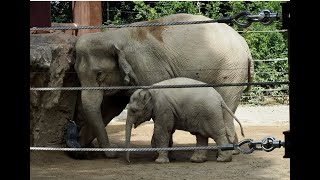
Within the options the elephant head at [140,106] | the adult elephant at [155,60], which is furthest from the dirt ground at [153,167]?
the adult elephant at [155,60]

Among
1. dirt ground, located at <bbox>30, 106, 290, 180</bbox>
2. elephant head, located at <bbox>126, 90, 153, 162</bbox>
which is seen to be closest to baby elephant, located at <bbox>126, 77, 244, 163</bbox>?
elephant head, located at <bbox>126, 90, 153, 162</bbox>

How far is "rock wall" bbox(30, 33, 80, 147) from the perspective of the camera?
7156 millimetres

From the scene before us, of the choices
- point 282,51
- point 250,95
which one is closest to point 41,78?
point 250,95

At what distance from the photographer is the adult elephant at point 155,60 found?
7871mm

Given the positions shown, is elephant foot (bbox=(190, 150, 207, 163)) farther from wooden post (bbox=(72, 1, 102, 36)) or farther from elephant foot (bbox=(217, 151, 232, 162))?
wooden post (bbox=(72, 1, 102, 36))

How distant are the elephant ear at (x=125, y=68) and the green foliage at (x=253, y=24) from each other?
555 centimetres

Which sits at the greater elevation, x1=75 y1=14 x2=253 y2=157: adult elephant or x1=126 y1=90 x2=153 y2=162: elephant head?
x1=75 y1=14 x2=253 y2=157: adult elephant

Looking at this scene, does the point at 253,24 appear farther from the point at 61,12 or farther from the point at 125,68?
the point at 125,68

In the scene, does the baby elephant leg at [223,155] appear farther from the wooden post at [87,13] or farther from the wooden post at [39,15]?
the wooden post at [87,13]

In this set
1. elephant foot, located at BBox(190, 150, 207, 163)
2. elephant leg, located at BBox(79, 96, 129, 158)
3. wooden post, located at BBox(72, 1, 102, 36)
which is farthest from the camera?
wooden post, located at BBox(72, 1, 102, 36)

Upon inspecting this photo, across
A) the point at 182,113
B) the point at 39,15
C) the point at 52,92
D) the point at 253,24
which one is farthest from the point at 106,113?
the point at 253,24

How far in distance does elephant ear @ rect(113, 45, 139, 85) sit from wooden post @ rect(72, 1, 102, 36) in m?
1.91

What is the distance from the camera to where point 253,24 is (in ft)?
47.6
